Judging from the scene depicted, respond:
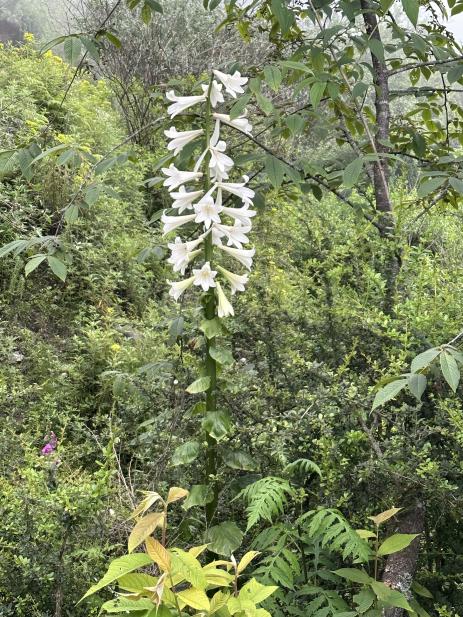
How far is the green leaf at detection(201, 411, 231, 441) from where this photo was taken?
1543mm

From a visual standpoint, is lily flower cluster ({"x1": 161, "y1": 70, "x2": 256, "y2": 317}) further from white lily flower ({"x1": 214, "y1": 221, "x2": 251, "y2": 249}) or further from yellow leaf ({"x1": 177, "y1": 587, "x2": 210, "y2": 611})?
yellow leaf ({"x1": 177, "y1": 587, "x2": 210, "y2": 611})

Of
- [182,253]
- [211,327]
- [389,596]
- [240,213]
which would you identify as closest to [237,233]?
[240,213]

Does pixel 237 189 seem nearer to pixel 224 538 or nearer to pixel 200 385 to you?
pixel 200 385

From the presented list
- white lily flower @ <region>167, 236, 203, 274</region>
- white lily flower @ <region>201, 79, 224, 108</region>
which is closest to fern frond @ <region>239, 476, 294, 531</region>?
white lily flower @ <region>167, 236, 203, 274</region>

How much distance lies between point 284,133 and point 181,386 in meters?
0.98

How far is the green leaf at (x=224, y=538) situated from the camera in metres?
1.51

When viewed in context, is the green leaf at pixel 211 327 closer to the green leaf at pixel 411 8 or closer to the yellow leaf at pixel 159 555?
the yellow leaf at pixel 159 555

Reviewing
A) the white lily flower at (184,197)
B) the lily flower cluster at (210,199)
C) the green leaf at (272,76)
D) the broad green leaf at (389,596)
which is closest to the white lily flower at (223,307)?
the lily flower cluster at (210,199)

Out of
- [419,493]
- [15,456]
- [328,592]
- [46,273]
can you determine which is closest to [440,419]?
[419,493]

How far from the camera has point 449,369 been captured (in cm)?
105

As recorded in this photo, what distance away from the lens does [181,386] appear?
2.09m

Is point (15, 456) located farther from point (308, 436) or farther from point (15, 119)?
point (15, 119)

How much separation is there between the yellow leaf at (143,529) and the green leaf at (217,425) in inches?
13.0

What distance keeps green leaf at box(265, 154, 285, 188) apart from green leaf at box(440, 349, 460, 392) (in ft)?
2.68
